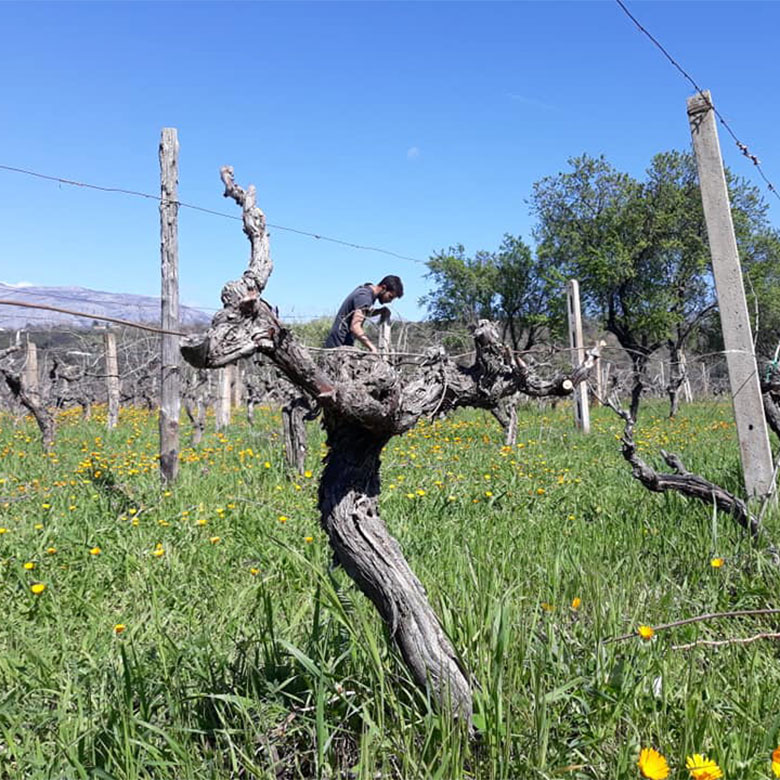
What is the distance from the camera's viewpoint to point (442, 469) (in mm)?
6688

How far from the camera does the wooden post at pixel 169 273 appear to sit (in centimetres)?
631

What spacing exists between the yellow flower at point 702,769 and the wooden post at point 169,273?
540 cm

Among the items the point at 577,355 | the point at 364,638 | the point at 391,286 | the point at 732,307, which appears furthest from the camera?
the point at 577,355

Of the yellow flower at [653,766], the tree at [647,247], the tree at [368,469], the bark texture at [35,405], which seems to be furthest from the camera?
the tree at [647,247]

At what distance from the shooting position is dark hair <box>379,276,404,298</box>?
545 cm

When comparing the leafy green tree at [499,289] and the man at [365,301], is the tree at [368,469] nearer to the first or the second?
the man at [365,301]

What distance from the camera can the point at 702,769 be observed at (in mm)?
1604

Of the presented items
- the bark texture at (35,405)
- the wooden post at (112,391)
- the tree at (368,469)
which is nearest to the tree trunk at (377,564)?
the tree at (368,469)

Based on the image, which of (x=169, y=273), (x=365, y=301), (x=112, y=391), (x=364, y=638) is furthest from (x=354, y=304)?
(x=112, y=391)

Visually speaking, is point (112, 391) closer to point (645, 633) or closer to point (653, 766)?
point (645, 633)

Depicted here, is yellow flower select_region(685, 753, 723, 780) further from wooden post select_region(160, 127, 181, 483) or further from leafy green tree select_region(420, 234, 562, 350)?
leafy green tree select_region(420, 234, 562, 350)

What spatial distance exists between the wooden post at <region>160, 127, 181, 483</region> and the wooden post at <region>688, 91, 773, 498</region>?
14.8 feet

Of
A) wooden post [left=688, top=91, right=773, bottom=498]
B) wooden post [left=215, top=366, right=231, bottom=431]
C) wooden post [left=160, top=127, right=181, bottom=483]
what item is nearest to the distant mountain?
wooden post [left=160, top=127, right=181, bottom=483]

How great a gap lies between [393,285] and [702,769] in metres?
4.30
